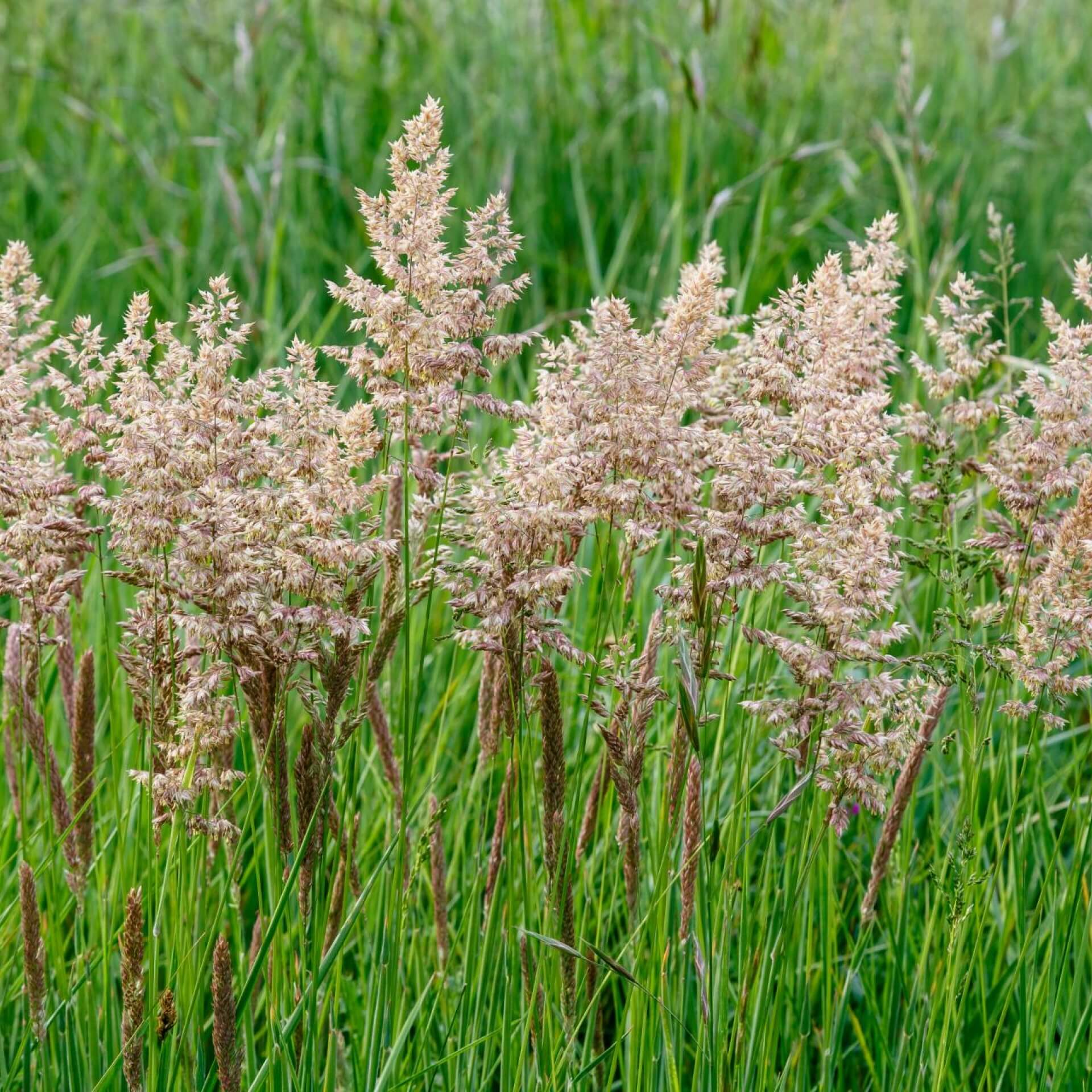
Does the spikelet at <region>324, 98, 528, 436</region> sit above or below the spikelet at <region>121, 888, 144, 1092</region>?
above

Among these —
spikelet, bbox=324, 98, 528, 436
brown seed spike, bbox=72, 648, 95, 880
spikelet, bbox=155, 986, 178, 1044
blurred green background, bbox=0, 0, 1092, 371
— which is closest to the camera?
spikelet, bbox=324, 98, 528, 436

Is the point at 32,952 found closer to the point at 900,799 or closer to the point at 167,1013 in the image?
the point at 167,1013

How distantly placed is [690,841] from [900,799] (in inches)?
13.3

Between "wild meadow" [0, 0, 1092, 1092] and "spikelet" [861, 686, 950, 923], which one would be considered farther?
"spikelet" [861, 686, 950, 923]

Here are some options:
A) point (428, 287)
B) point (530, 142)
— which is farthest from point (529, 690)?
point (530, 142)

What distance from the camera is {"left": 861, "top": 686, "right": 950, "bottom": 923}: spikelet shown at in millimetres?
1926

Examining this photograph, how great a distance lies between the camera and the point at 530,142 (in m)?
5.35

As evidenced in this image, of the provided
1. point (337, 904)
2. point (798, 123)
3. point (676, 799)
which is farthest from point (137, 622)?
point (798, 123)

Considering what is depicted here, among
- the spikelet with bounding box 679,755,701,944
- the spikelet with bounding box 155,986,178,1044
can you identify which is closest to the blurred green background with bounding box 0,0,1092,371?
the spikelet with bounding box 679,755,701,944

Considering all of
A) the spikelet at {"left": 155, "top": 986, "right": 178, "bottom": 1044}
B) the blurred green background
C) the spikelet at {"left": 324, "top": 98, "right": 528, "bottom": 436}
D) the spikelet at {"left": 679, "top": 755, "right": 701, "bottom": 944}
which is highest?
the blurred green background

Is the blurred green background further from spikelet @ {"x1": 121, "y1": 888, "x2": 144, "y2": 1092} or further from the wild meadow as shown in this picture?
spikelet @ {"x1": 121, "y1": 888, "x2": 144, "y2": 1092}

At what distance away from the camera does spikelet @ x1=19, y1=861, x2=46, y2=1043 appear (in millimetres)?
1725

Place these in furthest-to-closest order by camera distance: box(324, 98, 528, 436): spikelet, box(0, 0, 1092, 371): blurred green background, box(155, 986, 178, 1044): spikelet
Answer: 1. box(0, 0, 1092, 371): blurred green background
2. box(155, 986, 178, 1044): spikelet
3. box(324, 98, 528, 436): spikelet

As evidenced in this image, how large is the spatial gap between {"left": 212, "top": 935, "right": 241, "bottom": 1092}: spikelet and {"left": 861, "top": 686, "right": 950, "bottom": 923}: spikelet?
92 cm
